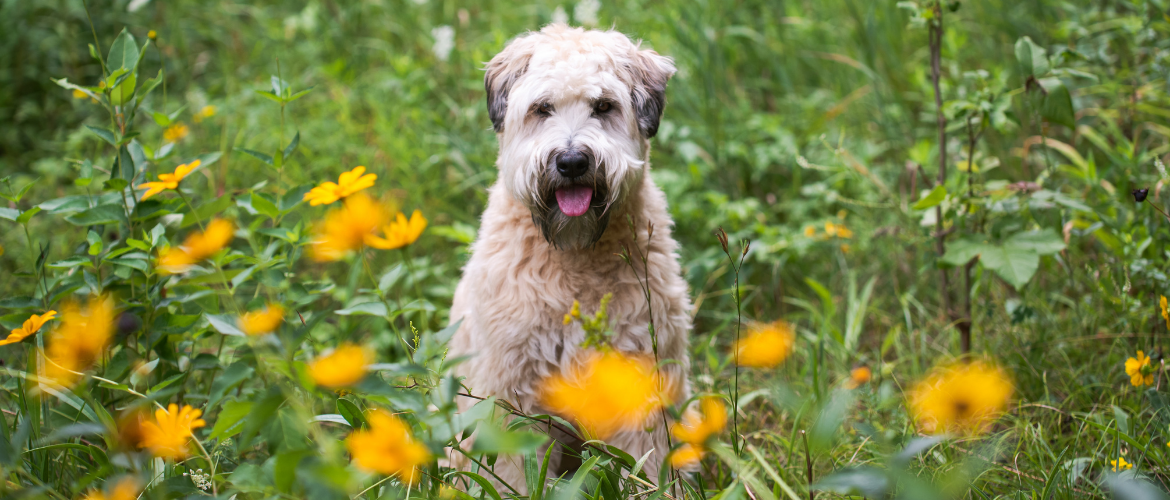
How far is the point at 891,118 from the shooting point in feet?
13.1

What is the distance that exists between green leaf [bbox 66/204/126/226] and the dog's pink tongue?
1.41m

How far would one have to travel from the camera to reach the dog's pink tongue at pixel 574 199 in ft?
7.19

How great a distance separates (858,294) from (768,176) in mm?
1067

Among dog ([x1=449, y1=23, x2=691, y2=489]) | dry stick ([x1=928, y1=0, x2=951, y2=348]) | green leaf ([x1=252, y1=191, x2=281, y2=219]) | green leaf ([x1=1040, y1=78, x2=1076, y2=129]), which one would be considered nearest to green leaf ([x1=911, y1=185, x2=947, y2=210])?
dry stick ([x1=928, y1=0, x2=951, y2=348])

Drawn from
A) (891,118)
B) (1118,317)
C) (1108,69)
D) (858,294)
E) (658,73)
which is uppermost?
(658,73)

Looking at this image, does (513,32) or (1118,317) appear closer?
(1118,317)

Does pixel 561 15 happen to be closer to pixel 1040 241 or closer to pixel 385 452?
pixel 1040 241

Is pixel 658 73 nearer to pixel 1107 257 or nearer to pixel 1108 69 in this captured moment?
pixel 1107 257

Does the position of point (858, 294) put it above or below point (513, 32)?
below

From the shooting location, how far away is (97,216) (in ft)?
6.91

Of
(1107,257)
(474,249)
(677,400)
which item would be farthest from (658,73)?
(1107,257)

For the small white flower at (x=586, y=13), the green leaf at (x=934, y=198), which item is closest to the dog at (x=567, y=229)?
the green leaf at (x=934, y=198)

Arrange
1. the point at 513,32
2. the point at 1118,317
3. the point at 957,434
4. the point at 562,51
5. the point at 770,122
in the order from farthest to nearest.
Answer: the point at 513,32, the point at 770,122, the point at 1118,317, the point at 957,434, the point at 562,51

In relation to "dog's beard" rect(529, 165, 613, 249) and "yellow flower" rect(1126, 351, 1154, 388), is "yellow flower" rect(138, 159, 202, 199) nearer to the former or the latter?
"dog's beard" rect(529, 165, 613, 249)
